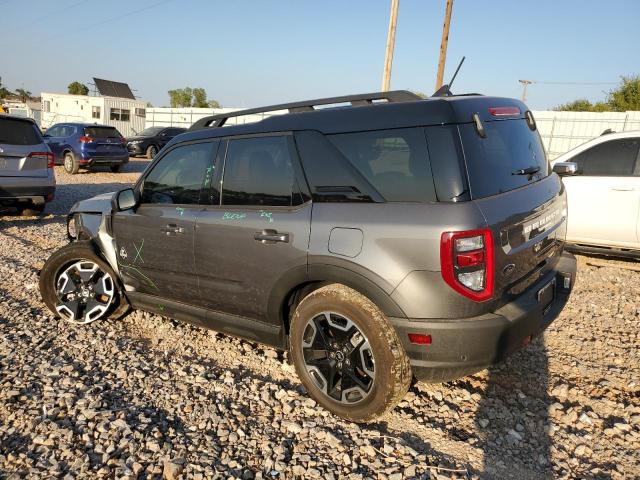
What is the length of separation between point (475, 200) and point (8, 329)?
12.9ft

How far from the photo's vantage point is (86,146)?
15.6m

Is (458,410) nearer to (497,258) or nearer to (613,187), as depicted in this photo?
(497,258)

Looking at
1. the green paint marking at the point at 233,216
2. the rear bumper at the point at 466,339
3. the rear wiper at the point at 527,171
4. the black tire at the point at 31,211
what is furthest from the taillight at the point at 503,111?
the black tire at the point at 31,211

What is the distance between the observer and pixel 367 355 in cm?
266

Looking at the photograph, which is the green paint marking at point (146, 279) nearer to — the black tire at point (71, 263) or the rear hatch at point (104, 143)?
the black tire at point (71, 263)

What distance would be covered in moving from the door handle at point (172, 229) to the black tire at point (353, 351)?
1.17 meters

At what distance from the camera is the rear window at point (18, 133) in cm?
794

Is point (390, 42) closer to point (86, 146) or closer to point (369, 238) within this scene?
point (86, 146)

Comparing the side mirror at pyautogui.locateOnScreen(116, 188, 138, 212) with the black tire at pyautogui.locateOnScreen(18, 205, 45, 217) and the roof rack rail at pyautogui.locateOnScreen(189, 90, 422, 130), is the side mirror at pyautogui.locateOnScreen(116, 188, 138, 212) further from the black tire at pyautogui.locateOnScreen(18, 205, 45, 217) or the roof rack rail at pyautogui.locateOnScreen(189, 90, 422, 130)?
the black tire at pyautogui.locateOnScreen(18, 205, 45, 217)

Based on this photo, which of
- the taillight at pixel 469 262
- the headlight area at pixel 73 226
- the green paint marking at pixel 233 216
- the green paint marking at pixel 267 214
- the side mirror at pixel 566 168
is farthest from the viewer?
the headlight area at pixel 73 226

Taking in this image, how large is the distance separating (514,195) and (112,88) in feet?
147

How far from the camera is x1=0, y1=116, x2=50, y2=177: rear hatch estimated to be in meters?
7.86

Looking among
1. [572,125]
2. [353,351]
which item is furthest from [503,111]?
[572,125]

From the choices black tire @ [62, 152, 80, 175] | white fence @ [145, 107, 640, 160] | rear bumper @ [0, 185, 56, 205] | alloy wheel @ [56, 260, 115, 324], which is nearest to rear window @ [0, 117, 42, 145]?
rear bumper @ [0, 185, 56, 205]
